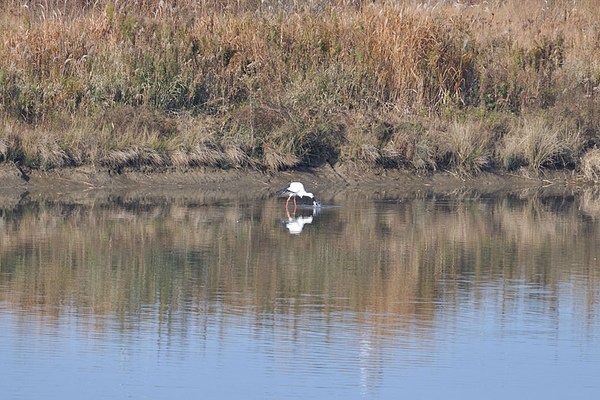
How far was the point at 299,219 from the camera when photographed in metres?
16.7

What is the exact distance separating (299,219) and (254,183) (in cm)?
342

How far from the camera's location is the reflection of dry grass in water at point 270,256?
1116 centimetres

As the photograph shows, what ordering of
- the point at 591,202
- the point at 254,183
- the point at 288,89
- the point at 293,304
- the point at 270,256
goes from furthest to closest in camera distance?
the point at 288,89 < the point at 254,183 < the point at 591,202 < the point at 270,256 < the point at 293,304

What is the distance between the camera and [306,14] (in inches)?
902

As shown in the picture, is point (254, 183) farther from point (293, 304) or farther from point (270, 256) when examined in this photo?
point (293, 304)

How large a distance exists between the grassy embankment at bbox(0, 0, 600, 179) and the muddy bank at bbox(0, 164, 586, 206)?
172mm

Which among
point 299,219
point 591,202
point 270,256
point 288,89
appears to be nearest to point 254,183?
point 288,89

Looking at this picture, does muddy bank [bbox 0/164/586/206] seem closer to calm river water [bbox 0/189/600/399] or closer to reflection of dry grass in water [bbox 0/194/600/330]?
reflection of dry grass in water [bbox 0/194/600/330]

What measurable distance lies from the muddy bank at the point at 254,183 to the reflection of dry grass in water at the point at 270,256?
128 cm

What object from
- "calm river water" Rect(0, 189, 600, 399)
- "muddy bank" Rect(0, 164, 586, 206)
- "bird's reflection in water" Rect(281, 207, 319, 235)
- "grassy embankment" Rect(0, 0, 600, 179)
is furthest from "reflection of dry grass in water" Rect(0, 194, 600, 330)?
"grassy embankment" Rect(0, 0, 600, 179)

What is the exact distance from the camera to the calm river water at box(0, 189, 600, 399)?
866 centimetres

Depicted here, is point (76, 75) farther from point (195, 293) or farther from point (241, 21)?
point (195, 293)

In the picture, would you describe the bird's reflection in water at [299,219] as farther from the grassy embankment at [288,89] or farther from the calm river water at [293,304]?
the grassy embankment at [288,89]

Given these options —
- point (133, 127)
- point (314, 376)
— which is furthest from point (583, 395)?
point (133, 127)
